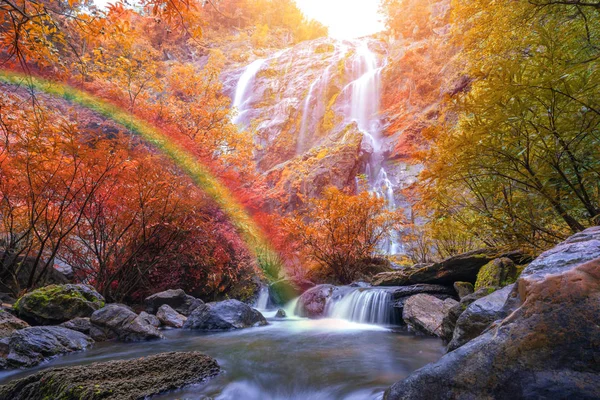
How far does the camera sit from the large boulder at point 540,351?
151cm

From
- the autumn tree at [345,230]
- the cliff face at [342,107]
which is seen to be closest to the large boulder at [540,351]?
the autumn tree at [345,230]

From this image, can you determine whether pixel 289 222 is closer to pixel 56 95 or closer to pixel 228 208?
pixel 228 208

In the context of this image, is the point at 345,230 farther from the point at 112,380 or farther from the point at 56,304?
the point at 112,380

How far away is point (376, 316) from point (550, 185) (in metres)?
5.06

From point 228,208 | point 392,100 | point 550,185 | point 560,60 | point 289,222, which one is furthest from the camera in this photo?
point 392,100

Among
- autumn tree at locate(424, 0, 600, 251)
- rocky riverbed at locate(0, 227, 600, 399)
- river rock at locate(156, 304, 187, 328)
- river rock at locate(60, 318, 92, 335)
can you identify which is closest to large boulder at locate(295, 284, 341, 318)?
rocky riverbed at locate(0, 227, 600, 399)

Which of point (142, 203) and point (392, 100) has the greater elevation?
point (392, 100)

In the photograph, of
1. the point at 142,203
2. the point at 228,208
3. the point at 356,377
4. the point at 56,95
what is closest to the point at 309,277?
the point at 228,208

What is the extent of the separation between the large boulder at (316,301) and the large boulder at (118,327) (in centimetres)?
433

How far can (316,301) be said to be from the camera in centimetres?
866

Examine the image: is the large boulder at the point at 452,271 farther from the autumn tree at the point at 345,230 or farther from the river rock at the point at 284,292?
the river rock at the point at 284,292

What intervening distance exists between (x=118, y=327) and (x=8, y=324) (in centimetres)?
143

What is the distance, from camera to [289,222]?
1095cm

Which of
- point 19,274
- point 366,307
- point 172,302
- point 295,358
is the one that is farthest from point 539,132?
point 19,274
